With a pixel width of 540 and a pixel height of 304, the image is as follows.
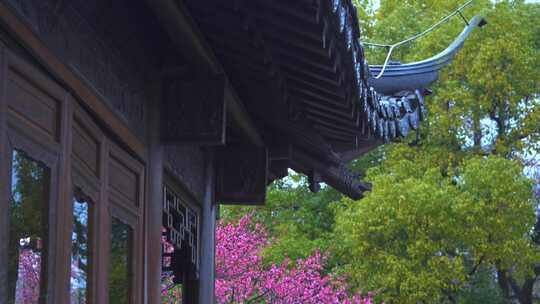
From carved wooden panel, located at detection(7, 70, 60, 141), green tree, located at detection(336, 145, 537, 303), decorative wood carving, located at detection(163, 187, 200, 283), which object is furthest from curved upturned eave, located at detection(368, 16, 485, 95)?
green tree, located at detection(336, 145, 537, 303)

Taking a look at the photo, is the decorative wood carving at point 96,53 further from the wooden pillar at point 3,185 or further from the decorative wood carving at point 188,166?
the decorative wood carving at point 188,166

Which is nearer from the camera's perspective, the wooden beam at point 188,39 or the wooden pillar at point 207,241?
the wooden beam at point 188,39

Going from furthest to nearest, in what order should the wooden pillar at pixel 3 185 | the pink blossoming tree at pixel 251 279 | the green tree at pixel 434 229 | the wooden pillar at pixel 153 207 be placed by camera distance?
the green tree at pixel 434 229
the pink blossoming tree at pixel 251 279
the wooden pillar at pixel 153 207
the wooden pillar at pixel 3 185

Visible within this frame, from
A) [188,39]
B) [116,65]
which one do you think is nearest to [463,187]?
[188,39]

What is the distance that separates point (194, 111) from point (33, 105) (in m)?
1.74

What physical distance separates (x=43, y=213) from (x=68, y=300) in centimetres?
37

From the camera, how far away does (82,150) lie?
3.74 m

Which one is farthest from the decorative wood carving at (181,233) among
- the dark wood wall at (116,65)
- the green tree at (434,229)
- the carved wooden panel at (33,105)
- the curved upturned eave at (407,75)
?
the green tree at (434,229)

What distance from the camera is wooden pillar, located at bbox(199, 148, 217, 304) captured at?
6621 millimetres

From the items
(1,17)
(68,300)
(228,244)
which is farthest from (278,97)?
(228,244)

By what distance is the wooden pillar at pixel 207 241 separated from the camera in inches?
261

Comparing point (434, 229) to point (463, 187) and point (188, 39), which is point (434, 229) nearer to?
point (463, 187)

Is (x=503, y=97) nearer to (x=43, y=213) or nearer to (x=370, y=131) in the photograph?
(x=370, y=131)

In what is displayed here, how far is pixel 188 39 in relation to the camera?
430 cm
